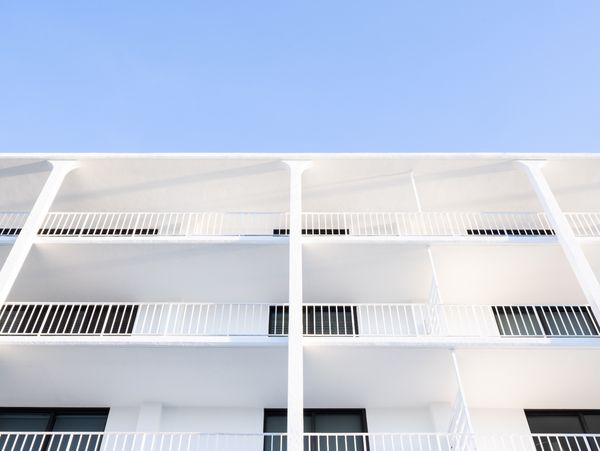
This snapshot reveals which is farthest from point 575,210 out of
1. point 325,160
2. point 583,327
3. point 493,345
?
point 325,160

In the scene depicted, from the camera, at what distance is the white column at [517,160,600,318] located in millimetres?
9844

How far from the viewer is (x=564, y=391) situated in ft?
35.1

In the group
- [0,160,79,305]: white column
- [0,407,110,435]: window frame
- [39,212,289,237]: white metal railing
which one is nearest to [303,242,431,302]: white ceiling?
[39,212,289,237]: white metal railing

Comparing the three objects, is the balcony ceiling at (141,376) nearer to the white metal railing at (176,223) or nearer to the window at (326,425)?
the window at (326,425)

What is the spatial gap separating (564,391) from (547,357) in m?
1.42

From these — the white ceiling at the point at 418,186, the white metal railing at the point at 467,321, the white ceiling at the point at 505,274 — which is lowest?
the white metal railing at the point at 467,321

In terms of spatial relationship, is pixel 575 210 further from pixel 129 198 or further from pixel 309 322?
pixel 129 198

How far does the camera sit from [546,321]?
12219 millimetres

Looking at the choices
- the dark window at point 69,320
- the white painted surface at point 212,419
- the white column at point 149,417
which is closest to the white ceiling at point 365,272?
the white painted surface at point 212,419

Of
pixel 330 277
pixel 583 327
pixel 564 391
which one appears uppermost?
pixel 330 277

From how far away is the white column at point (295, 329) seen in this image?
8.14 m

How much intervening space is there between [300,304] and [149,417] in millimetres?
4331

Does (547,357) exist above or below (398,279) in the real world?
below

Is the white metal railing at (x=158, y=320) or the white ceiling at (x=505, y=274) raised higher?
the white ceiling at (x=505, y=274)
